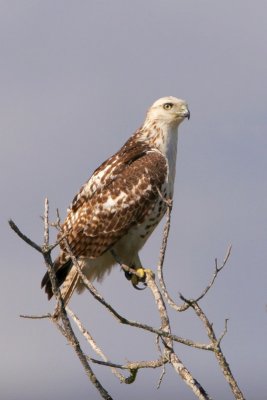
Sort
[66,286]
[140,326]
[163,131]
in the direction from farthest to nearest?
1. [163,131]
2. [66,286]
3. [140,326]

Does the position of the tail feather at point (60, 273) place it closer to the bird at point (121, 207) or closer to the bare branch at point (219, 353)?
the bird at point (121, 207)

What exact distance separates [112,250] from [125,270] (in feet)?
1.13

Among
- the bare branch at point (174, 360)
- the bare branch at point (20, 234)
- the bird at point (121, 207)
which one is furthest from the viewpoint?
the bird at point (121, 207)

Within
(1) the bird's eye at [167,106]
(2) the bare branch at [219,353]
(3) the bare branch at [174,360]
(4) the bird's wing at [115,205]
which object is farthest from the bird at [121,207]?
(2) the bare branch at [219,353]

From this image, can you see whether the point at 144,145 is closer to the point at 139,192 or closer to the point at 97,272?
the point at 139,192

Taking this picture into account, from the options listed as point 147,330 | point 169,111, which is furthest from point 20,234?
point 169,111

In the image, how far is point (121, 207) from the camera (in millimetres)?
13039

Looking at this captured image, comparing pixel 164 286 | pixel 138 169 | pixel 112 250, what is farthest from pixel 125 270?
pixel 164 286

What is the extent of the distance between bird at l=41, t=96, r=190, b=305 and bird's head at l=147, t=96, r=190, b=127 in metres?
0.03

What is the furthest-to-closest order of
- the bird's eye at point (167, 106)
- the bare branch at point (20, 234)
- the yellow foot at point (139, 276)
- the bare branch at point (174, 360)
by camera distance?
the bird's eye at point (167, 106)
the yellow foot at point (139, 276)
the bare branch at point (174, 360)
the bare branch at point (20, 234)

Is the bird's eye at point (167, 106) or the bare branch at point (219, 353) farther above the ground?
the bird's eye at point (167, 106)

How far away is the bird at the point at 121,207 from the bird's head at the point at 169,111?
3cm

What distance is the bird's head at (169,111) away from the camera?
1351 cm

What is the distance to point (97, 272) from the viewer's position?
13.1m
